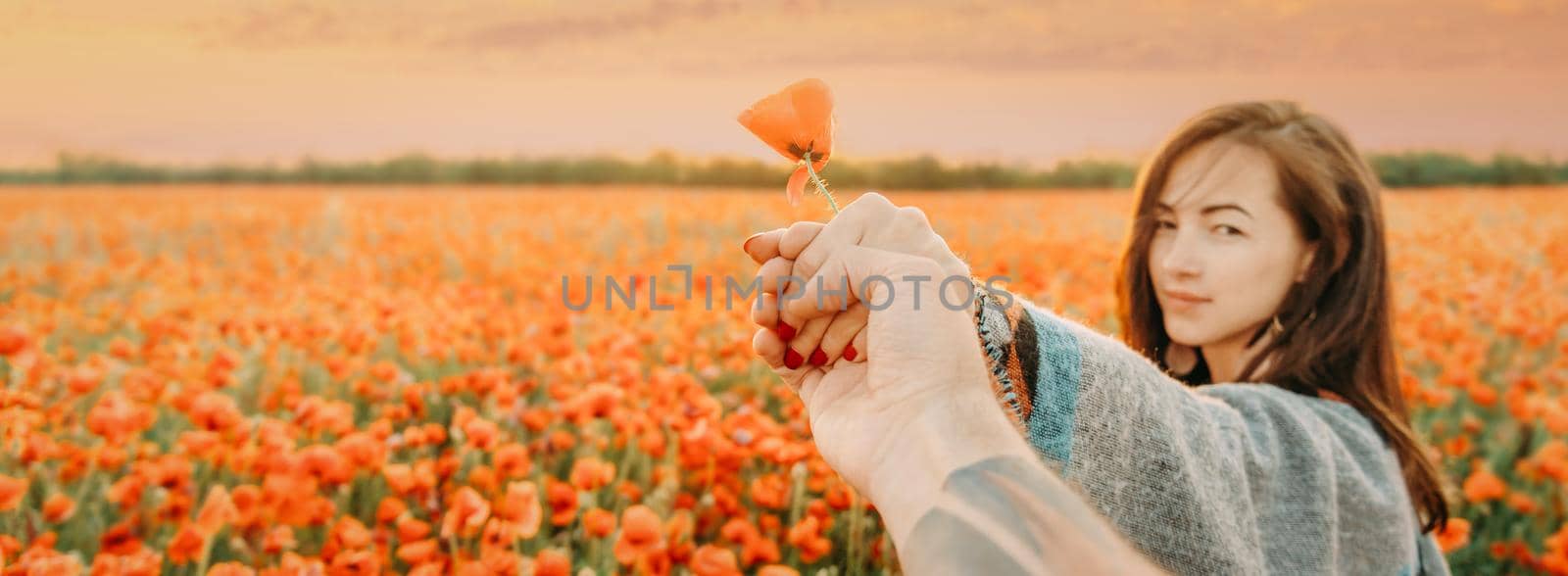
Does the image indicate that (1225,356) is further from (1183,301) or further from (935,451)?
(935,451)

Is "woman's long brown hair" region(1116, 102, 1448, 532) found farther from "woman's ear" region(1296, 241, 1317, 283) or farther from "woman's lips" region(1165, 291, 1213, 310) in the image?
"woman's lips" region(1165, 291, 1213, 310)

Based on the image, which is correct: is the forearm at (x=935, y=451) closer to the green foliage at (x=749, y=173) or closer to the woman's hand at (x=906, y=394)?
the woman's hand at (x=906, y=394)

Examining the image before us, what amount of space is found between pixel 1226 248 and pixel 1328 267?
22cm

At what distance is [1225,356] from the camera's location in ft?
6.05

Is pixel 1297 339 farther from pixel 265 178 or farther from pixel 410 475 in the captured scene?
pixel 265 178

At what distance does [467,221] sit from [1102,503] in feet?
25.6

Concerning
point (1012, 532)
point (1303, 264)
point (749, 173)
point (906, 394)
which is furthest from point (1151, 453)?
point (749, 173)

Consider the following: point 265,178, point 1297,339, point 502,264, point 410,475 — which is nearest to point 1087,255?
point 502,264

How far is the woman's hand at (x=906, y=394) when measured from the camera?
2.59 ft

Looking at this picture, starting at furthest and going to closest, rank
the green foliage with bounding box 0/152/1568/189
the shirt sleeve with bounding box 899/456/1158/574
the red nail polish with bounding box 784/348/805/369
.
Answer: the green foliage with bounding box 0/152/1568/189 → the red nail polish with bounding box 784/348/805/369 → the shirt sleeve with bounding box 899/456/1158/574

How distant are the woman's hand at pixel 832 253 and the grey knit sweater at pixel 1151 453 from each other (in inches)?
3.6

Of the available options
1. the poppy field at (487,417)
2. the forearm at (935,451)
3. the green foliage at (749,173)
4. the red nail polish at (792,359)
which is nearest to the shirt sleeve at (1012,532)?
the forearm at (935,451)

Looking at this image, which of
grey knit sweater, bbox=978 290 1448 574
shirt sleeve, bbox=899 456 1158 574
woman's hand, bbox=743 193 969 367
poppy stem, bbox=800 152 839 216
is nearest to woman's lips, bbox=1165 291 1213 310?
grey knit sweater, bbox=978 290 1448 574

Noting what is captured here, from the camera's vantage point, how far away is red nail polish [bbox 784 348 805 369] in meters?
1.07
